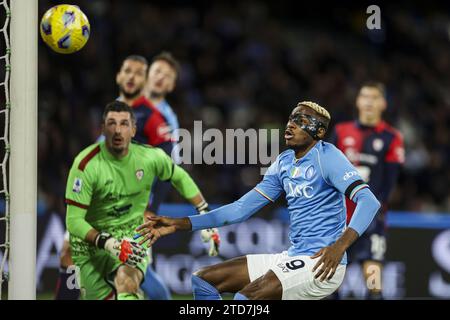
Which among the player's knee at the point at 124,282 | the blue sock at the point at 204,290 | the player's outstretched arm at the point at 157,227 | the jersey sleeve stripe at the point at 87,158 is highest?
the jersey sleeve stripe at the point at 87,158

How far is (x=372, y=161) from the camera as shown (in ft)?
31.6

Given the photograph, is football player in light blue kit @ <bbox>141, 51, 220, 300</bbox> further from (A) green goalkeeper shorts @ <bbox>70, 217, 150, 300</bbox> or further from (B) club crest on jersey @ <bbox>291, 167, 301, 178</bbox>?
(B) club crest on jersey @ <bbox>291, 167, 301, 178</bbox>

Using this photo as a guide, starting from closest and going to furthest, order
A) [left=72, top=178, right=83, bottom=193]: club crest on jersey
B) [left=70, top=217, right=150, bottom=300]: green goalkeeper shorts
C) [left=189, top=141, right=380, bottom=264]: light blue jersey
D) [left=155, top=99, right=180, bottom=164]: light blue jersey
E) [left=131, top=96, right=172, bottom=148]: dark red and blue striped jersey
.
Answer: [left=189, top=141, right=380, bottom=264]: light blue jersey, [left=72, top=178, right=83, bottom=193]: club crest on jersey, [left=70, top=217, right=150, bottom=300]: green goalkeeper shorts, [left=131, top=96, right=172, bottom=148]: dark red and blue striped jersey, [left=155, top=99, right=180, bottom=164]: light blue jersey

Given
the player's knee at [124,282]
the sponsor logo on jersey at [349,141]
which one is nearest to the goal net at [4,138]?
the player's knee at [124,282]

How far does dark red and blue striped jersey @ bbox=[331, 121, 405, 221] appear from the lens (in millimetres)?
9555

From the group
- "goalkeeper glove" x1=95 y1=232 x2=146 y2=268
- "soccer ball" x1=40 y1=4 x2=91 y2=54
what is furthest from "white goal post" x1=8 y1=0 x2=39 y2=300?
"goalkeeper glove" x1=95 y1=232 x2=146 y2=268

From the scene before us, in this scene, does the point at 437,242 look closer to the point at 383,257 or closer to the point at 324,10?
the point at 383,257

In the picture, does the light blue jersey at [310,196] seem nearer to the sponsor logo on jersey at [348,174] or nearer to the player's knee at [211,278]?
the sponsor logo on jersey at [348,174]

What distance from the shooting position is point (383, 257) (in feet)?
33.3

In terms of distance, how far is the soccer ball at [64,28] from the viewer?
22.1 ft

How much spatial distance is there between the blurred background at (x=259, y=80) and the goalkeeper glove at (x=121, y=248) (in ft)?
7.94

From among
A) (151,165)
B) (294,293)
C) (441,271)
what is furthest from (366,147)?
(294,293)

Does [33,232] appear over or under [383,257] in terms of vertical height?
over
